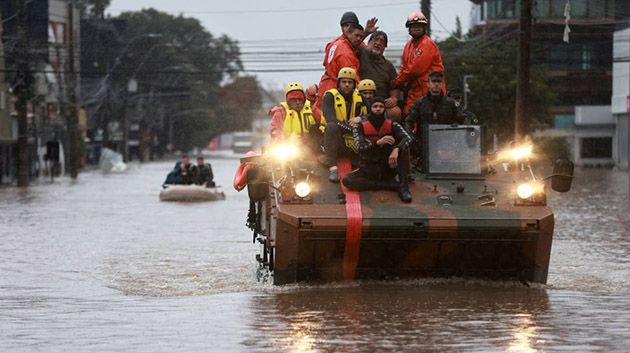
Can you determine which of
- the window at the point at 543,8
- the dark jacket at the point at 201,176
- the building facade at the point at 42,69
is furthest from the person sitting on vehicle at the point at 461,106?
the window at the point at 543,8

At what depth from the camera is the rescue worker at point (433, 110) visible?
18.5 m

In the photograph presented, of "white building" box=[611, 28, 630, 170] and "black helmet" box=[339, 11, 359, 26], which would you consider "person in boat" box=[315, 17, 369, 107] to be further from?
"white building" box=[611, 28, 630, 170]

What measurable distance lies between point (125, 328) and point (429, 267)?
4.32 metres

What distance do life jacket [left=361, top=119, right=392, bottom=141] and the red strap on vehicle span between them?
49cm

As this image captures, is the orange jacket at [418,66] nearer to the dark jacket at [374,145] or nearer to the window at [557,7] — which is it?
the dark jacket at [374,145]

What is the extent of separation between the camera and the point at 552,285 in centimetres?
1794

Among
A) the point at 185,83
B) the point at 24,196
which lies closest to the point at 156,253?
the point at 24,196

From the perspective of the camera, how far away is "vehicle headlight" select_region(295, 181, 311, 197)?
656 inches

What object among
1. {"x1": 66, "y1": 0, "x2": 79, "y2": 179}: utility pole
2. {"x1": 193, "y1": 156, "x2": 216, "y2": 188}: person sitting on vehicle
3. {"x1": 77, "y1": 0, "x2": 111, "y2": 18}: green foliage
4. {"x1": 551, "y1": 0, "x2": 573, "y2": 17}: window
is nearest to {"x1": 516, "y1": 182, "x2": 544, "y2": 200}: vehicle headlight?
{"x1": 193, "y1": 156, "x2": 216, "y2": 188}: person sitting on vehicle

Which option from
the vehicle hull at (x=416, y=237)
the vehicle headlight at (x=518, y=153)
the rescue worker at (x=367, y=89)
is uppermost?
the rescue worker at (x=367, y=89)

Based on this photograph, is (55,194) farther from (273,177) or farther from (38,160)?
(273,177)

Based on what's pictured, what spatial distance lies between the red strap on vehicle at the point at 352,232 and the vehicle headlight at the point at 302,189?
1.42 feet

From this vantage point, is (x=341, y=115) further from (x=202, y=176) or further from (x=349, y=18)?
(x=202, y=176)

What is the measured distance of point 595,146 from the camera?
99000mm
